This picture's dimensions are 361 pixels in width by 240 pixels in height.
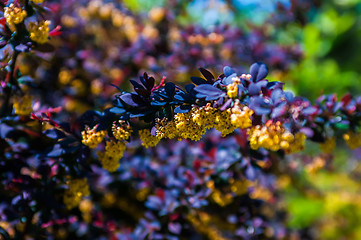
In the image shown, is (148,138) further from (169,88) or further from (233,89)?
(233,89)

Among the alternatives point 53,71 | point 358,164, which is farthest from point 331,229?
point 53,71

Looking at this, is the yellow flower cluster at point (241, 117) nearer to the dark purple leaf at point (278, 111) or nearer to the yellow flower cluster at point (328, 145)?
the dark purple leaf at point (278, 111)

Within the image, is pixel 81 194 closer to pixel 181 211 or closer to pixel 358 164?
pixel 181 211

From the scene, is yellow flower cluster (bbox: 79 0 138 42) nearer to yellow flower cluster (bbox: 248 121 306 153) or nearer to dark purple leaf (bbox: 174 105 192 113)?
dark purple leaf (bbox: 174 105 192 113)

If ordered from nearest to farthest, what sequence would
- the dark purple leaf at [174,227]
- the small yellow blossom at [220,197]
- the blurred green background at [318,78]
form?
the dark purple leaf at [174,227] < the small yellow blossom at [220,197] < the blurred green background at [318,78]

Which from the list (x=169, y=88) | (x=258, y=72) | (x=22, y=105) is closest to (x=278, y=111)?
(x=258, y=72)

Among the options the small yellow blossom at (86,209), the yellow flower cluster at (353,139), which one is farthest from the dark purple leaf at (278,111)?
the small yellow blossom at (86,209)

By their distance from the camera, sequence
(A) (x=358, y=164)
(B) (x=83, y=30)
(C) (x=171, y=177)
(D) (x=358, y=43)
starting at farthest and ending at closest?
(D) (x=358, y=43) < (A) (x=358, y=164) < (B) (x=83, y=30) < (C) (x=171, y=177)
